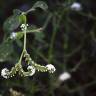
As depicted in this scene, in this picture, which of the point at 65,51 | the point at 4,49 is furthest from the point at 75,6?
the point at 4,49

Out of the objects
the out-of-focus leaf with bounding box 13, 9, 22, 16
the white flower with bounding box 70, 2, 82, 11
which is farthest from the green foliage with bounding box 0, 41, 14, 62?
the white flower with bounding box 70, 2, 82, 11

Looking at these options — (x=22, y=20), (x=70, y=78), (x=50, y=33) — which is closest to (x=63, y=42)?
(x=50, y=33)

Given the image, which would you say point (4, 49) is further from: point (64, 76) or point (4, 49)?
point (64, 76)

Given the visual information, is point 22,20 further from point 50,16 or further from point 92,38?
point 92,38

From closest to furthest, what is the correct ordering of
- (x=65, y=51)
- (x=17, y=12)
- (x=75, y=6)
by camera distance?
(x=17, y=12), (x=75, y=6), (x=65, y=51)

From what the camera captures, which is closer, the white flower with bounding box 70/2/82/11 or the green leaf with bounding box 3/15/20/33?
the green leaf with bounding box 3/15/20/33

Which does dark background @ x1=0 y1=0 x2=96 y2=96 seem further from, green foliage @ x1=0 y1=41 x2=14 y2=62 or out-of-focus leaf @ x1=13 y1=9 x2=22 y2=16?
out-of-focus leaf @ x1=13 y1=9 x2=22 y2=16

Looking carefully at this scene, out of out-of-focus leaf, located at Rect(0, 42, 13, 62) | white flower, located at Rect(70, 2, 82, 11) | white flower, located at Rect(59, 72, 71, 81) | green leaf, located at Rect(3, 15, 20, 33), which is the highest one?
white flower, located at Rect(70, 2, 82, 11)

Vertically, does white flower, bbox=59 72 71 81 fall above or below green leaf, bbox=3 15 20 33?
above
